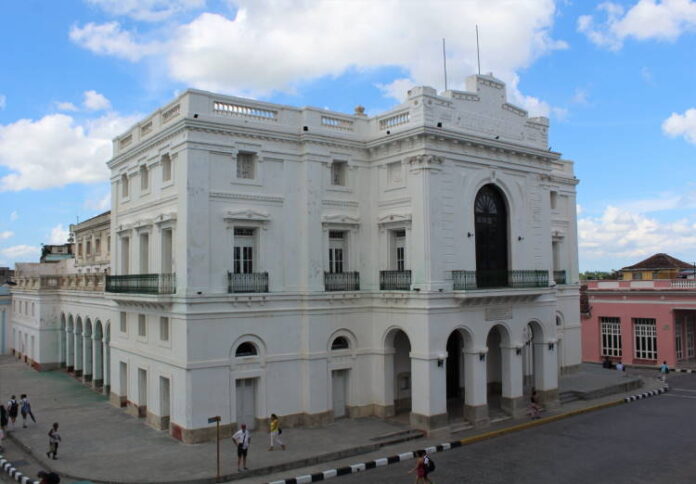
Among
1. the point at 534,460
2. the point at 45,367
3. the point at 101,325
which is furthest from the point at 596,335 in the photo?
the point at 45,367

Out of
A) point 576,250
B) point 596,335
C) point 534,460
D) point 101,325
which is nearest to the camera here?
point 534,460

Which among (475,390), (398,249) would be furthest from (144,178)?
(475,390)

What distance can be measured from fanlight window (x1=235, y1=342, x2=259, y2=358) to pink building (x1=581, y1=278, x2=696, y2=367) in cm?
2607

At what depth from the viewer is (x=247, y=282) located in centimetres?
1941

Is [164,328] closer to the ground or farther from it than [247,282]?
closer to the ground

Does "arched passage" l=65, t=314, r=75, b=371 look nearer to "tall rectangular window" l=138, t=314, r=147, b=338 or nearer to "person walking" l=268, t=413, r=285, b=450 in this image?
"tall rectangular window" l=138, t=314, r=147, b=338

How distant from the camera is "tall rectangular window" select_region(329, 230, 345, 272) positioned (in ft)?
70.1

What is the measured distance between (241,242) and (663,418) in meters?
16.5

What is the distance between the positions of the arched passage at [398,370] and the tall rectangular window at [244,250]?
18.1ft

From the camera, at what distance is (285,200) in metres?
20.4

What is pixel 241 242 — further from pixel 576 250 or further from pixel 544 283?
pixel 576 250

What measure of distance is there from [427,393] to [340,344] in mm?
3715

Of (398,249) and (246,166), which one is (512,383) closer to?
(398,249)

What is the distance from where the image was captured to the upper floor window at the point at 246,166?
1983cm
